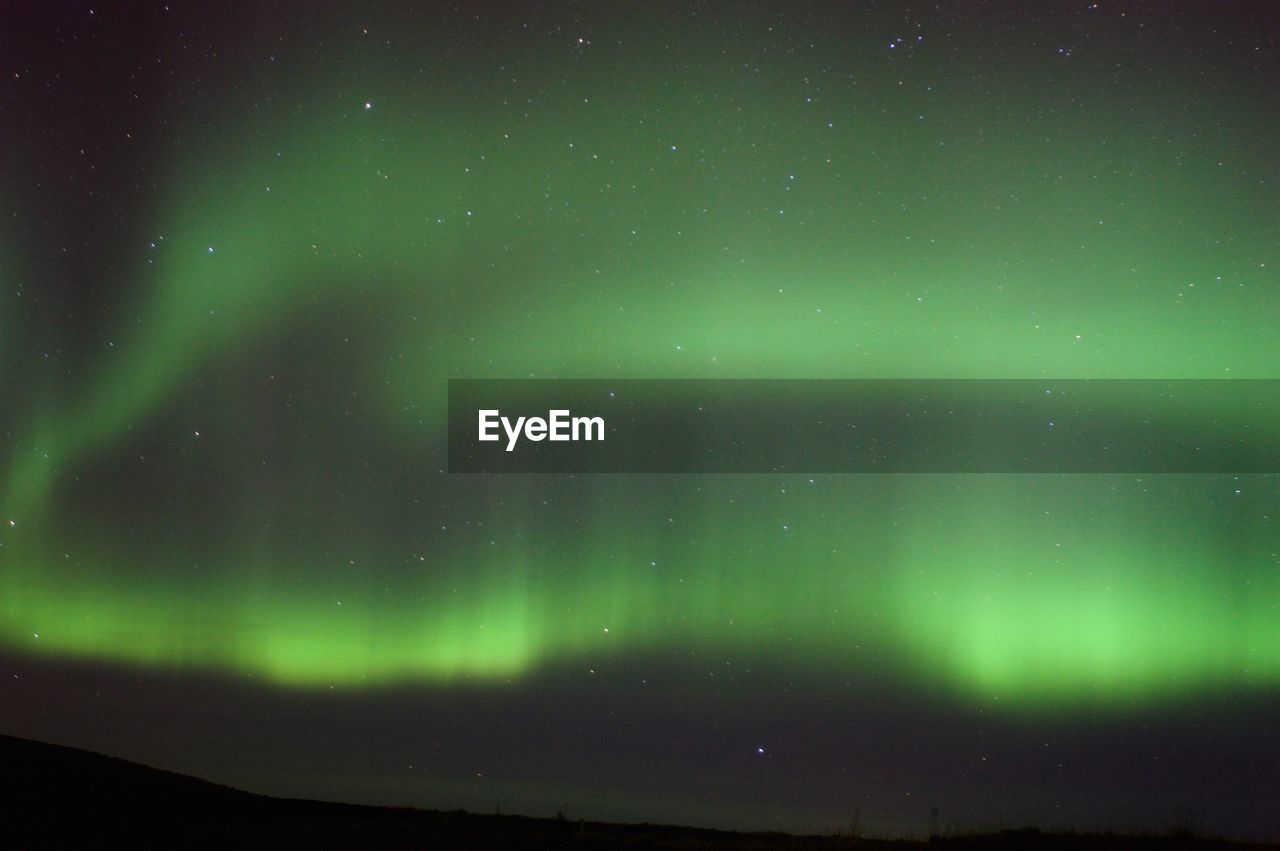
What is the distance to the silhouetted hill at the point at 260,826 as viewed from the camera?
1484 cm

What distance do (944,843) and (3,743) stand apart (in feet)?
59.6

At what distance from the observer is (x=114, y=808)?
1739 cm

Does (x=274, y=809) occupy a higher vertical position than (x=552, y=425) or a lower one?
lower

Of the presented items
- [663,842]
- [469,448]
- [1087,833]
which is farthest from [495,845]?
[1087,833]

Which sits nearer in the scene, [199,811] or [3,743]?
[199,811]

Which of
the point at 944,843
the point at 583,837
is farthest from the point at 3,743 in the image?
the point at 944,843

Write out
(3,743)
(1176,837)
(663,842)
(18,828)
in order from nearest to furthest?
(18,828) < (1176,837) < (663,842) < (3,743)

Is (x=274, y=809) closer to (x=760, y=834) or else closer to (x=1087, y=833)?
(x=760, y=834)

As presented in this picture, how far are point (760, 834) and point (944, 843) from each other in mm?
3749

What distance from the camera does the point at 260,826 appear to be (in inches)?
645

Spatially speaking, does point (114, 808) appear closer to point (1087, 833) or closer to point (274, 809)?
point (274, 809)

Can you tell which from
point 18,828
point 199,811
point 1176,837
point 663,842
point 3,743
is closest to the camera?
point 18,828

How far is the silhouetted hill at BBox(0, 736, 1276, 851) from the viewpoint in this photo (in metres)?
14.8

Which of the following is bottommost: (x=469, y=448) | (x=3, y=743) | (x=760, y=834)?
(x=760, y=834)
